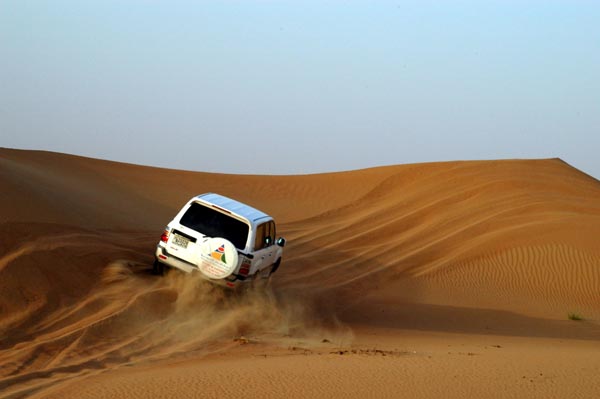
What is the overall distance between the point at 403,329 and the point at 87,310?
568cm

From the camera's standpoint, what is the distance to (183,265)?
14453 mm

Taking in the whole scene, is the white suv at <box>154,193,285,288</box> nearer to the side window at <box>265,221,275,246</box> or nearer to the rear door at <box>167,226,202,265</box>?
the rear door at <box>167,226,202,265</box>

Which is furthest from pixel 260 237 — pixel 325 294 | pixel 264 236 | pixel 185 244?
pixel 325 294

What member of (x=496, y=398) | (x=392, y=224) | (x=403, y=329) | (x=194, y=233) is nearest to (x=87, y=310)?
(x=194, y=233)

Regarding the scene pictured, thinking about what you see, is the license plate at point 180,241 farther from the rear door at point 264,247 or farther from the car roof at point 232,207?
the rear door at point 264,247

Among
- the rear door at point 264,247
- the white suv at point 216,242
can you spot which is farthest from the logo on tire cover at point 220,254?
the rear door at point 264,247

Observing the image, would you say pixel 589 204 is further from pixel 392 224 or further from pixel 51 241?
pixel 51 241

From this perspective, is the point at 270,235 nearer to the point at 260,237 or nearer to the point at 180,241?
the point at 260,237

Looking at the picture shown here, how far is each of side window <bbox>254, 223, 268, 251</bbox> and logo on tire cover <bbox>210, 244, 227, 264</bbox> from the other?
4.06ft

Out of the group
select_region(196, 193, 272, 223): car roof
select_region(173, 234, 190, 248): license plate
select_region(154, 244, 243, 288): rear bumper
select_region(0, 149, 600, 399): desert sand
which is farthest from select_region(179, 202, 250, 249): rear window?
select_region(0, 149, 600, 399): desert sand

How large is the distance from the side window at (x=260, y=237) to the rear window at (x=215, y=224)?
30 centimetres

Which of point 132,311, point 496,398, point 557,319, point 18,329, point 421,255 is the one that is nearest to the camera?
point 496,398

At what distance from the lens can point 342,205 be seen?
32688 millimetres

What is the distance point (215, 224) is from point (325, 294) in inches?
185
